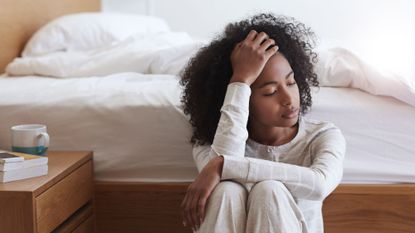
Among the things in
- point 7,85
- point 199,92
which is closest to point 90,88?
point 7,85

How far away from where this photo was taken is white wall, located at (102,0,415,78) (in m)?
3.03


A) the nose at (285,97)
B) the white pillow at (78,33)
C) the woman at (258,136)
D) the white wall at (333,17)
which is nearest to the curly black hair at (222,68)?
the woman at (258,136)

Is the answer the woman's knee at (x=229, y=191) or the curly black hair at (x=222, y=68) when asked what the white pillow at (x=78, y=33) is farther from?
the woman's knee at (x=229, y=191)

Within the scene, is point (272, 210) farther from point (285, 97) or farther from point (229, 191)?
point (285, 97)

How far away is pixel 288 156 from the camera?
1.21m

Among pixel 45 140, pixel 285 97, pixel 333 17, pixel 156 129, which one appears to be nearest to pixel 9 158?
pixel 45 140

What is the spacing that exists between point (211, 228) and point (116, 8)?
2353 mm

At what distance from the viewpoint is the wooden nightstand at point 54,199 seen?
1115mm

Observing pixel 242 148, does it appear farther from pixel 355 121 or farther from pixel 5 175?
pixel 5 175

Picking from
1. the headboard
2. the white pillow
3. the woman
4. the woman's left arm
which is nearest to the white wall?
the headboard

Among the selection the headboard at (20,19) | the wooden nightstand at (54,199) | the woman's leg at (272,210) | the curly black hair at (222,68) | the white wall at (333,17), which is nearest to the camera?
the woman's leg at (272,210)

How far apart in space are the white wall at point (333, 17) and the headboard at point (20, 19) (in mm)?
634

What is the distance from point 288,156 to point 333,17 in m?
2.05

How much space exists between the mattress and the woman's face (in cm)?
21
